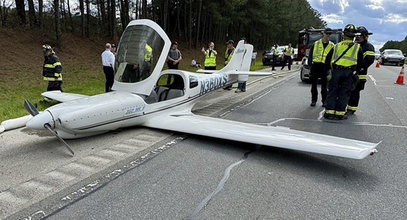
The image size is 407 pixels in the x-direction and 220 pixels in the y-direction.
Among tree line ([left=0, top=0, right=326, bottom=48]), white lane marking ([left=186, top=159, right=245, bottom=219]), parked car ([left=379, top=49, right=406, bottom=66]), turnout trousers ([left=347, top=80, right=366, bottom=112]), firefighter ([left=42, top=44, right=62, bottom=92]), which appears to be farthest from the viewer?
parked car ([left=379, top=49, right=406, bottom=66])

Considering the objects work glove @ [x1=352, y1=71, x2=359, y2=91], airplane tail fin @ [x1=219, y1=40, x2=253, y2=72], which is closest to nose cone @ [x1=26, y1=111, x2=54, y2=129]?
airplane tail fin @ [x1=219, y1=40, x2=253, y2=72]

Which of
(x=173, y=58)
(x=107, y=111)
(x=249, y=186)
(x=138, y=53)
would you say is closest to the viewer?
(x=249, y=186)

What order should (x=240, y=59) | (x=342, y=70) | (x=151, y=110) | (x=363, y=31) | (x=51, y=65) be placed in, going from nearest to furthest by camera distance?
1. (x=151, y=110)
2. (x=342, y=70)
3. (x=363, y=31)
4. (x=51, y=65)
5. (x=240, y=59)

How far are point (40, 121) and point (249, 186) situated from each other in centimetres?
305

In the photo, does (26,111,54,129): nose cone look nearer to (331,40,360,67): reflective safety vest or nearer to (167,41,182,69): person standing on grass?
(331,40,360,67): reflective safety vest

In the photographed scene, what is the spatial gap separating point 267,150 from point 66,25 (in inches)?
964

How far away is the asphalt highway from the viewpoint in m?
3.09

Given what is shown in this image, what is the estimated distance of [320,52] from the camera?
8102mm

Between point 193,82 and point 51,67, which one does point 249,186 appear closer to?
point 193,82

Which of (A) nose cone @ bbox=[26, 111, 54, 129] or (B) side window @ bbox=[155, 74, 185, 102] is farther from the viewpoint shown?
(B) side window @ bbox=[155, 74, 185, 102]

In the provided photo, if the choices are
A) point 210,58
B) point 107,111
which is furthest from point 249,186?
point 210,58

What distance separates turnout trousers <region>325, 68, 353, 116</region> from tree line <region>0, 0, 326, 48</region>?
15.8 m

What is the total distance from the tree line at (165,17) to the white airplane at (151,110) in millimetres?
13683

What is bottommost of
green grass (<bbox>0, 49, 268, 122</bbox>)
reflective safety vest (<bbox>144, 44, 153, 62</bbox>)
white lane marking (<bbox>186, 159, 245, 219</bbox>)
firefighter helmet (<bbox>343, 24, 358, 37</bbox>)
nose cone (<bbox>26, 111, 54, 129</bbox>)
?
green grass (<bbox>0, 49, 268, 122</bbox>)
